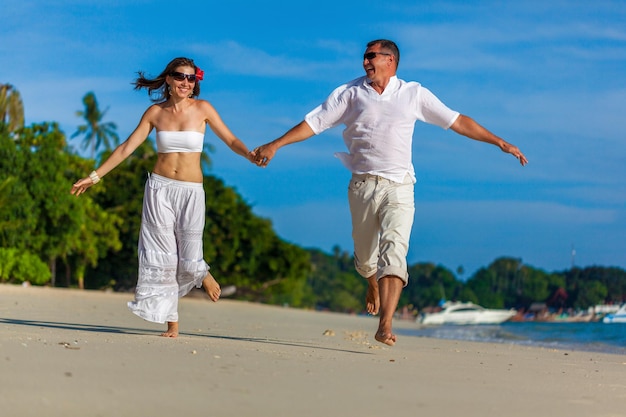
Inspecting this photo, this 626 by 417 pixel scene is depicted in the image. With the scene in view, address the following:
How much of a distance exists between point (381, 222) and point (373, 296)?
1.10m

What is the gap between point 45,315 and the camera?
1076cm

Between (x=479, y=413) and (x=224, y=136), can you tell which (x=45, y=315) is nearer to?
(x=224, y=136)

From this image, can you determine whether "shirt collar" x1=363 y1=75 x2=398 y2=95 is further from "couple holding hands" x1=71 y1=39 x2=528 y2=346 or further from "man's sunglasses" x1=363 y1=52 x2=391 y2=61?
"man's sunglasses" x1=363 y1=52 x2=391 y2=61

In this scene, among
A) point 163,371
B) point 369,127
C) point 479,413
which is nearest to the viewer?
point 479,413

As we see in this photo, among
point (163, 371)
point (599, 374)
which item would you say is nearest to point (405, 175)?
point (599, 374)

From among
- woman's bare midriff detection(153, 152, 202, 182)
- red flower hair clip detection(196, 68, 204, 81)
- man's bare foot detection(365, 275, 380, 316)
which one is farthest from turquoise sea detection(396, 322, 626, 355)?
red flower hair clip detection(196, 68, 204, 81)

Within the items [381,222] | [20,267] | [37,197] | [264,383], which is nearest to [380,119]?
[381,222]

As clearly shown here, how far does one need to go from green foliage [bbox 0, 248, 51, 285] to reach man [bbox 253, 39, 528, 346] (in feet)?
94.3

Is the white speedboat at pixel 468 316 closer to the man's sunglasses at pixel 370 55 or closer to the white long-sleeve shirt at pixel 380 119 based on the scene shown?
the white long-sleeve shirt at pixel 380 119

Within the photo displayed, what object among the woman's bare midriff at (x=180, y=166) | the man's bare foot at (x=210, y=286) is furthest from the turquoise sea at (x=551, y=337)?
the woman's bare midriff at (x=180, y=166)

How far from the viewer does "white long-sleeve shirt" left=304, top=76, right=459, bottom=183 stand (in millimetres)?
7527

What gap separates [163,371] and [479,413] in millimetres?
1736

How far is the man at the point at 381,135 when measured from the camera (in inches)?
294

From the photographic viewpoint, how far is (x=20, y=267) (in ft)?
115
